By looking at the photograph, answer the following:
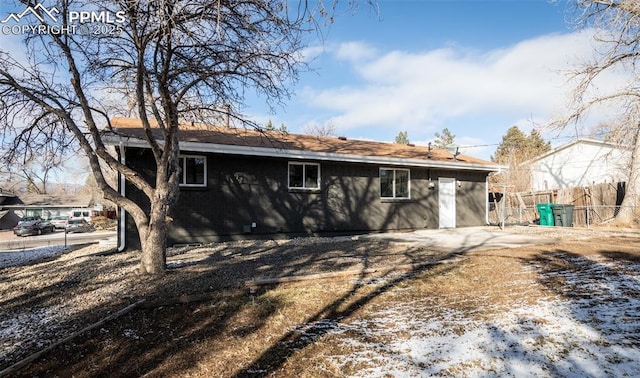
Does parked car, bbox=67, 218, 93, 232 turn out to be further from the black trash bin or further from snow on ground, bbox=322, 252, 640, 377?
the black trash bin

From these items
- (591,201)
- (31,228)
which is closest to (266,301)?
(591,201)

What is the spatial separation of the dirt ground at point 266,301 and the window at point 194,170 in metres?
Answer: 2.31

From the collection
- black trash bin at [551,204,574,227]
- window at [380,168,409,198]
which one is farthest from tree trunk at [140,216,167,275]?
black trash bin at [551,204,574,227]

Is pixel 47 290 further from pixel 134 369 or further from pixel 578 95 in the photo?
→ pixel 578 95

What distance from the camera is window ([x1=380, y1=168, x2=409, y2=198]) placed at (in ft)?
39.8

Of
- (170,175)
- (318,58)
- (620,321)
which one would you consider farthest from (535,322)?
(170,175)

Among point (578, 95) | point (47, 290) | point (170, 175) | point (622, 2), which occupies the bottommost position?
point (47, 290)

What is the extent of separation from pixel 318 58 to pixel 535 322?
4490 mm

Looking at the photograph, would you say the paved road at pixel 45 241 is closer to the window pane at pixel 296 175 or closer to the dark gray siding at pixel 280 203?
the dark gray siding at pixel 280 203

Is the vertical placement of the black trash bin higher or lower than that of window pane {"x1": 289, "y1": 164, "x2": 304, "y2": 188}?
lower

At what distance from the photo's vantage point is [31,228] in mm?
27406

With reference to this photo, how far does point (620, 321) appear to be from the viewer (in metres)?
3.40

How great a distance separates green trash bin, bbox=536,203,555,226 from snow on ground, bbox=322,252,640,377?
11057mm

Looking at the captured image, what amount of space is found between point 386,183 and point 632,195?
30.8 feet
